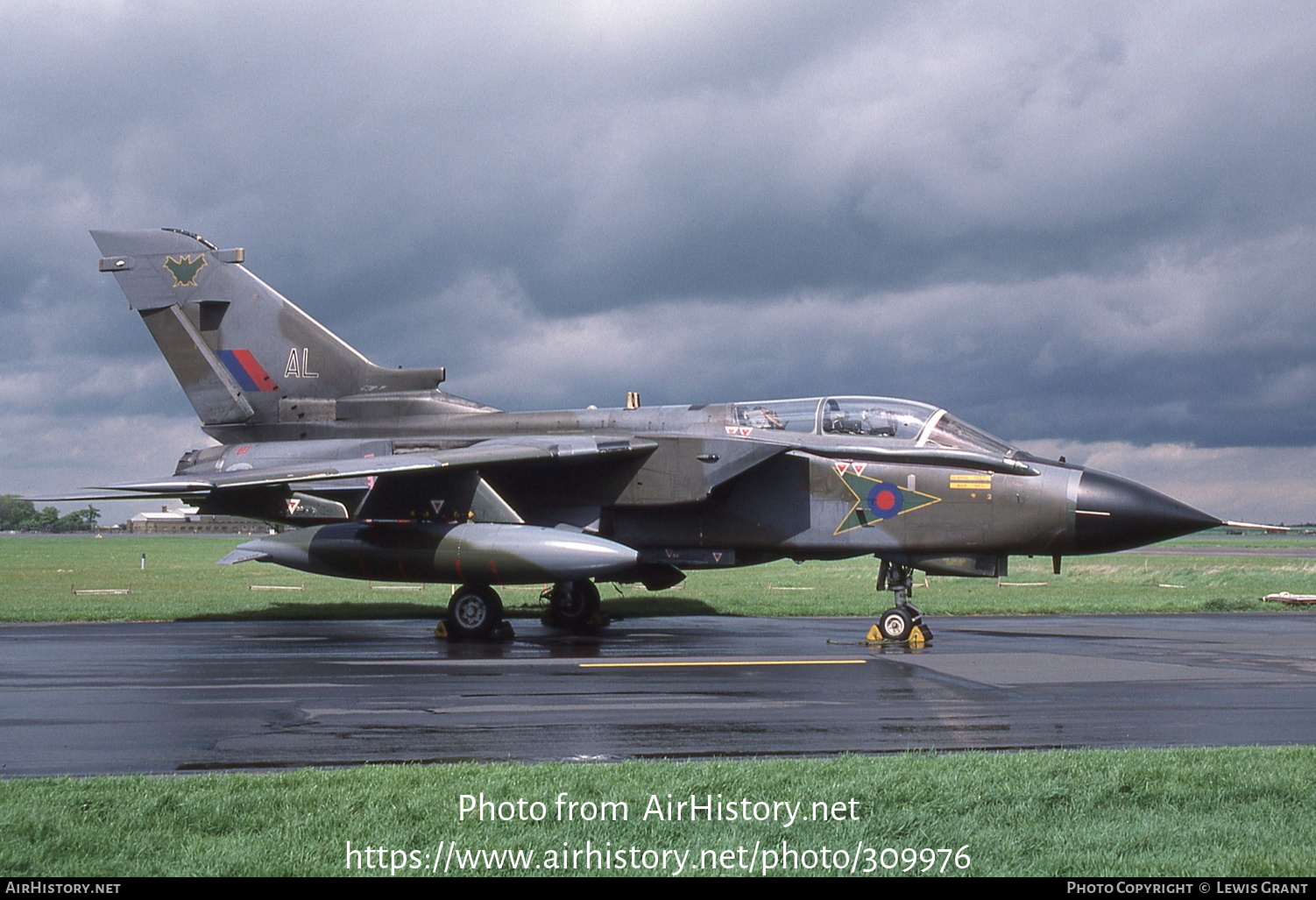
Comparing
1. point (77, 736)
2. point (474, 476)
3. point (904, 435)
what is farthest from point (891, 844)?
point (474, 476)

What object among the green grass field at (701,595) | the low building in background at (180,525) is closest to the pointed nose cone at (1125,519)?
the green grass field at (701,595)

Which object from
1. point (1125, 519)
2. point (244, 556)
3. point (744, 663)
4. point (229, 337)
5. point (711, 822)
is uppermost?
point (229, 337)

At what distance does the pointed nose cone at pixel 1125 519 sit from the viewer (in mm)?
14086

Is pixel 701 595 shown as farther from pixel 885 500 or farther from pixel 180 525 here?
pixel 180 525

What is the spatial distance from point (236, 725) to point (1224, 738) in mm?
7366

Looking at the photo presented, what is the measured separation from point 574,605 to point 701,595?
927cm

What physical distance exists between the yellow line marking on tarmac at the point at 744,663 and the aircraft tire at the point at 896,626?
202 centimetres

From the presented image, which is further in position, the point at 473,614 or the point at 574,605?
the point at 574,605

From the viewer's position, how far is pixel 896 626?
14.5m

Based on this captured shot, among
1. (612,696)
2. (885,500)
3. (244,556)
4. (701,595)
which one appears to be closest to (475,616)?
(244,556)

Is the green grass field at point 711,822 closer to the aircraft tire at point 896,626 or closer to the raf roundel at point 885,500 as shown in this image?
the aircraft tire at point 896,626

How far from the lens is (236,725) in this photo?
26.8ft

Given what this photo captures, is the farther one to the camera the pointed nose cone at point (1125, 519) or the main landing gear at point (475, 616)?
the main landing gear at point (475, 616)
